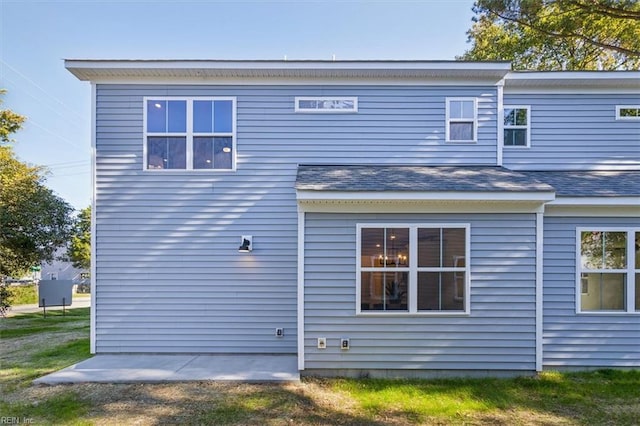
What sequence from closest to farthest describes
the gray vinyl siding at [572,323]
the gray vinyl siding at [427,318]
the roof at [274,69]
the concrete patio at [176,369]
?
→ the concrete patio at [176,369] → the gray vinyl siding at [427,318] → the gray vinyl siding at [572,323] → the roof at [274,69]

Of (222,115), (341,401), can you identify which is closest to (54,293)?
(222,115)

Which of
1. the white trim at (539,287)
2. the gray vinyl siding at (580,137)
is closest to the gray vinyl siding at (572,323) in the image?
the white trim at (539,287)

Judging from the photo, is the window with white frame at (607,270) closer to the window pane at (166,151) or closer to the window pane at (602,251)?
the window pane at (602,251)

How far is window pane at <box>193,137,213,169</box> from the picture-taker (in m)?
6.12

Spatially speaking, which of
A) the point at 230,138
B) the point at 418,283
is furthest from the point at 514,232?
the point at 230,138

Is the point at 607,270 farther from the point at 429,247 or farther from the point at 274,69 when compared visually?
the point at 274,69

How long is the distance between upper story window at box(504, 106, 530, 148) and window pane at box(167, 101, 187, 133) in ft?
21.1

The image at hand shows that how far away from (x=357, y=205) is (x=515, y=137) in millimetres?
4123

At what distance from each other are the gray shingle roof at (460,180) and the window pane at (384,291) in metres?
1.34

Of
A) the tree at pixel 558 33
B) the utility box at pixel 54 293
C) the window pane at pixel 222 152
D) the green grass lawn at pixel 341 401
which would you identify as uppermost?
the tree at pixel 558 33

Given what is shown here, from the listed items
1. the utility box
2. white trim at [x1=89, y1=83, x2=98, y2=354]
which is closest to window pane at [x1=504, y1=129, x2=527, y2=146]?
white trim at [x1=89, y1=83, x2=98, y2=354]

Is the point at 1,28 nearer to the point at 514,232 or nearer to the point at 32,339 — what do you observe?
the point at 32,339

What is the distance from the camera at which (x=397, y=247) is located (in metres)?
5.02

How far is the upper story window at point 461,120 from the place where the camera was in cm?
620
